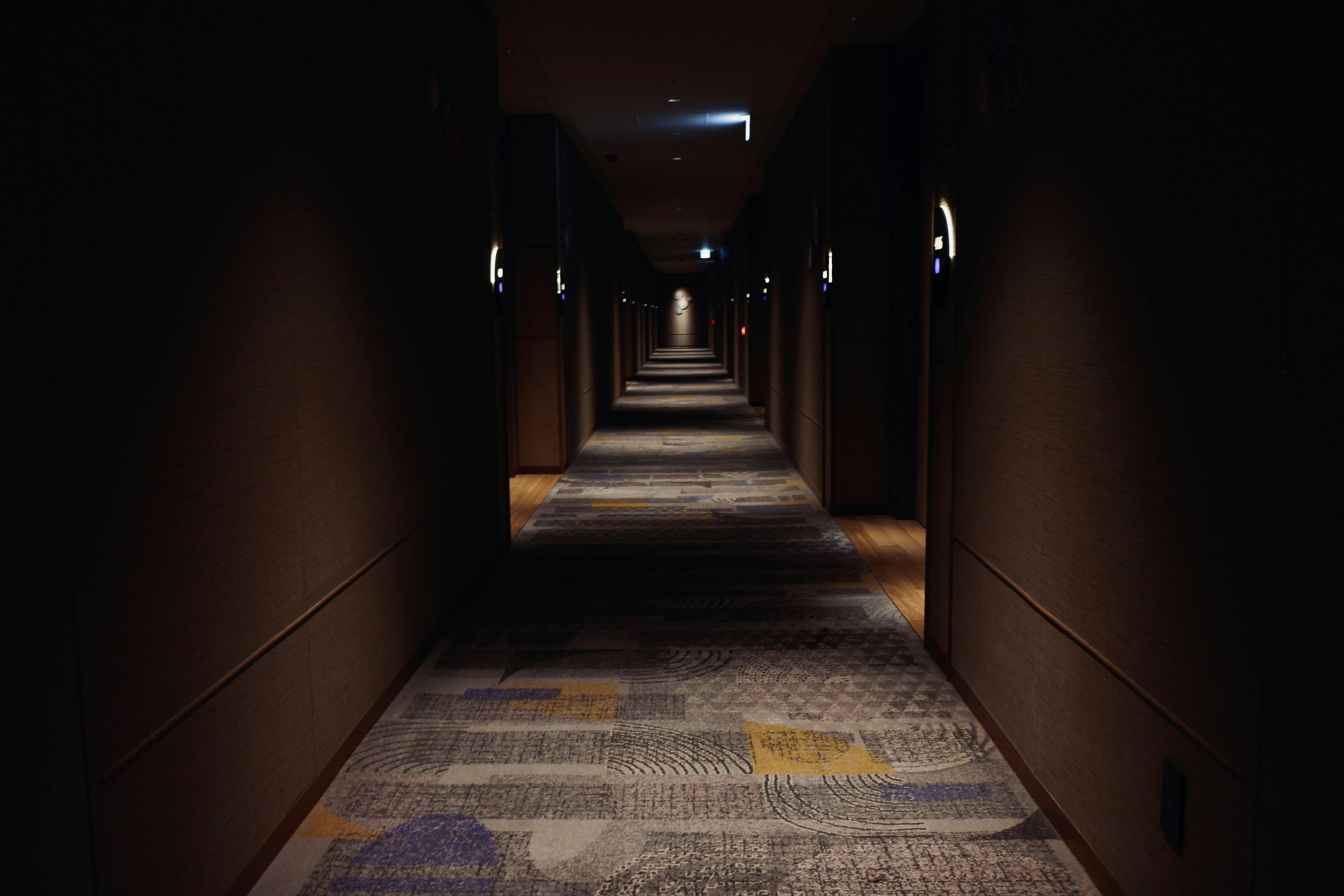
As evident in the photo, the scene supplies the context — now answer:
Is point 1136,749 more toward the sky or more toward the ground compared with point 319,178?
more toward the ground

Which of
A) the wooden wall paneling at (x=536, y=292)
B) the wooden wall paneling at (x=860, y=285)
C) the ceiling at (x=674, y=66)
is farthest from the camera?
the wooden wall paneling at (x=536, y=292)

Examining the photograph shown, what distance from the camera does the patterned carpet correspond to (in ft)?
7.43

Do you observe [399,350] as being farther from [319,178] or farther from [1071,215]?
[1071,215]

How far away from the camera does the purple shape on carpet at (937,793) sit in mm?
2594

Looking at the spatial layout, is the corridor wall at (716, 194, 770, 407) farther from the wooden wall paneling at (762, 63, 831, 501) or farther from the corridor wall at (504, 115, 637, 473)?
the corridor wall at (504, 115, 637, 473)

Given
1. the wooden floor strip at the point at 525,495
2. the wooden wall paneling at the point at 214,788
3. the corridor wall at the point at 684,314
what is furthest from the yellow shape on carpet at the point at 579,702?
the corridor wall at the point at 684,314

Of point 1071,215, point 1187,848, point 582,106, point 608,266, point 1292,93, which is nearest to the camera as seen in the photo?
point 1292,93

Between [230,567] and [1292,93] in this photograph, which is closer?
[1292,93]

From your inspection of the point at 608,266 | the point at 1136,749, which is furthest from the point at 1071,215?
the point at 608,266

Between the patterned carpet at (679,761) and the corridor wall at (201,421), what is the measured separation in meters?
0.27

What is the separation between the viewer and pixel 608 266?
1348 cm

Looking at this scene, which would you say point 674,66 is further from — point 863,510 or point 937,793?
point 937,793

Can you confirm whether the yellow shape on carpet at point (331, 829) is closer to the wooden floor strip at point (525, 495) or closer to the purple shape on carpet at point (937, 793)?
the purple shape on carpet at point (937, 793)

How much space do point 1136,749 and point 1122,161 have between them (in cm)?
126
